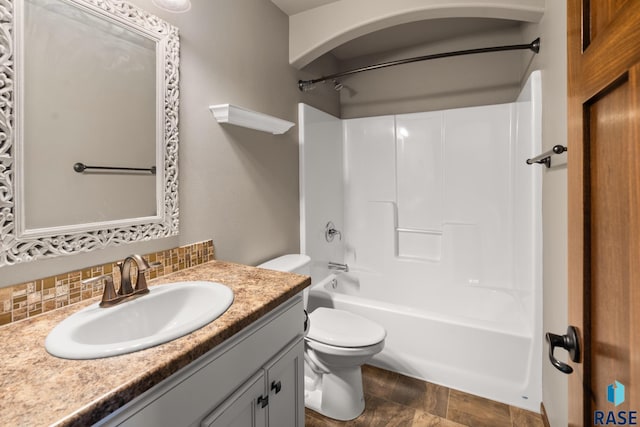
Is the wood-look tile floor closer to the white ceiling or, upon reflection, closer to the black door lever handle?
the black door lever handle

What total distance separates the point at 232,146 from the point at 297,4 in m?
1.14

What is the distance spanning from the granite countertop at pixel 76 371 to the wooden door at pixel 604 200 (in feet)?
2.66

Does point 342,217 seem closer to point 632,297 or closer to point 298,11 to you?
point 298,11

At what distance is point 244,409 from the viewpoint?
92 centimetres

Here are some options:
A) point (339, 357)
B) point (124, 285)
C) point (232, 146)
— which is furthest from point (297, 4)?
point (339, 357)

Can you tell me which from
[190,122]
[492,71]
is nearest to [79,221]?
[190,122]

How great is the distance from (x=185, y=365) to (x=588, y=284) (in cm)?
88

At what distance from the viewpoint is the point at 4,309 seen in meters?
0.85

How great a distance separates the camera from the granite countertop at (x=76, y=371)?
52 centimetres

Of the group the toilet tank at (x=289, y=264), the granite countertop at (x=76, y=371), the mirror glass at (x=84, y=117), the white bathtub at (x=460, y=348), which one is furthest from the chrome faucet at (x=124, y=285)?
the white bathtub at (x=460, y=348)

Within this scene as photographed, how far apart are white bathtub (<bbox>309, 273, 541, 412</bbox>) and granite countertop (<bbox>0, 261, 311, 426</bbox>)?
130 centimetres

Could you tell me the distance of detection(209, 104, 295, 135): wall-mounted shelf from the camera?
1503mm

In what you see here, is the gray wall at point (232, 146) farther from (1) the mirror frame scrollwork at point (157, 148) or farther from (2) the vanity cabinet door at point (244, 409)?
(2) the vanity cabinet door at point (244, 409)

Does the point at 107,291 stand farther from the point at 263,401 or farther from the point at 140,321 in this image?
the point at 263,401
